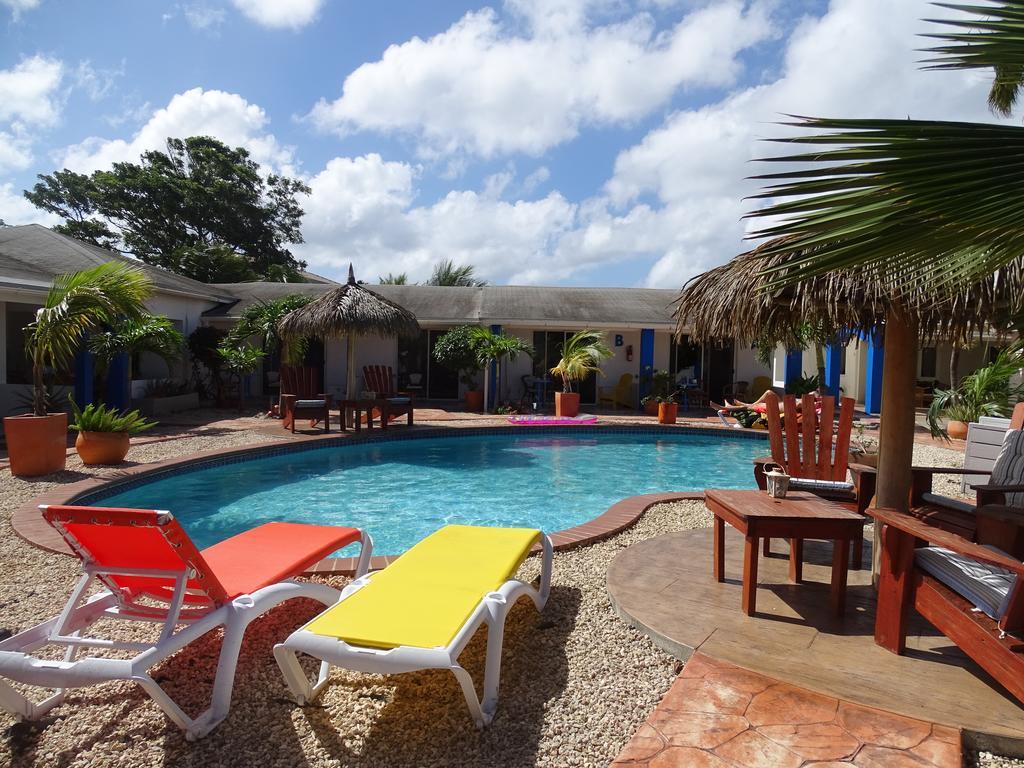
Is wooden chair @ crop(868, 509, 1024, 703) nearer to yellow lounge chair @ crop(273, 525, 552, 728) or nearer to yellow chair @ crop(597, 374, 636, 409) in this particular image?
yellow lounge chair @ crop(273, 525, 552, 728)

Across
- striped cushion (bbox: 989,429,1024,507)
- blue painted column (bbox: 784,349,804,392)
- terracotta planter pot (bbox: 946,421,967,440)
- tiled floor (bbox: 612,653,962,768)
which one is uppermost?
blue painted column (bbox: 784,349,804,392)

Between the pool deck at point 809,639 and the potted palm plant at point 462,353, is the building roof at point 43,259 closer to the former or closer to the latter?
the potted palm plant at point 462,353

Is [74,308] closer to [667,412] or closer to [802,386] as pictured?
[667,412]

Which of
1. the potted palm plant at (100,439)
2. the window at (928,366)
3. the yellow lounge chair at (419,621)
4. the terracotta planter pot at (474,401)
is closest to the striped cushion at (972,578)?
the yellow lounge chair at (419,621)

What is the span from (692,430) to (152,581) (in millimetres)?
11969

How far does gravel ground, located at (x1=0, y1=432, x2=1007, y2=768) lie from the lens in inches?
97.3

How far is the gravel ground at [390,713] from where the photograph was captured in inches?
97.3

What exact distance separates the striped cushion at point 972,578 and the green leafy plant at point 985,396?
10312 millimetres

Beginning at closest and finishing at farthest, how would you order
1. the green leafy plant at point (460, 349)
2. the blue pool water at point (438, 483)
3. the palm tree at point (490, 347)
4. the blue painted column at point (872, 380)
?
the blue pool water at point (438, 483), the palm tree at point (490, 347), the green leafy plant at point (460, 349), the blue painted column at point (872, 380)

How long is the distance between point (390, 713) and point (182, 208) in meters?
37.3

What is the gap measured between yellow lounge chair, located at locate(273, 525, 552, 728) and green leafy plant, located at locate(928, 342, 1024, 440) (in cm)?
1138

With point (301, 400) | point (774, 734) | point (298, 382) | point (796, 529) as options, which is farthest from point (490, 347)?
Answer: point (774, 734)

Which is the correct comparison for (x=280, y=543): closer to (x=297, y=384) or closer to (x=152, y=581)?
(x=152, y=581)

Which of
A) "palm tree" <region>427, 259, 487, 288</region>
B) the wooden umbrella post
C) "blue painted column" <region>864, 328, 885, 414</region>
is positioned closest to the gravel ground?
the wooden umbrella post
